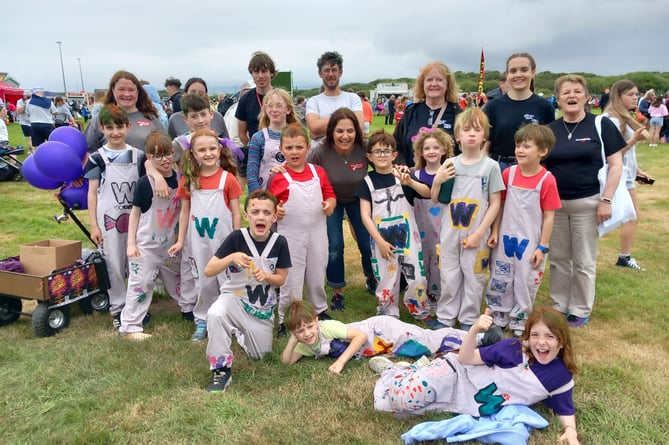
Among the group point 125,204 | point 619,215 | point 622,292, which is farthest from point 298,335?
point 622,292

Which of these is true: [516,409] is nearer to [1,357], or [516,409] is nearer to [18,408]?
[18,408]

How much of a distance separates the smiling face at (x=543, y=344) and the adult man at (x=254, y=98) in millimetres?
3232

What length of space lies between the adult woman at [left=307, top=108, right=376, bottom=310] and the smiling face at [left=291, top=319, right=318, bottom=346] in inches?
Result: 44.8

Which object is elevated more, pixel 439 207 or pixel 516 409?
pixel 439 207

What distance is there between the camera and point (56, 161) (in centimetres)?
414

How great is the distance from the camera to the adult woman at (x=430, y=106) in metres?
4.30

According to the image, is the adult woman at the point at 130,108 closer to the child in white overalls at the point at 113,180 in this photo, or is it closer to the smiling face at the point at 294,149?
the child in white overalls at the point at 113,180

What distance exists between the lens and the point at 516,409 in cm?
291

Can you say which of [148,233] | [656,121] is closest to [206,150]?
[148,233]

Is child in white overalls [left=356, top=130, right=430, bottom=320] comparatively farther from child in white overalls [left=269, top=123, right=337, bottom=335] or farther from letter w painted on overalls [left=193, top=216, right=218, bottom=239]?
letter w painted on overalls [left=193, top=216, right=218, bottom=239]

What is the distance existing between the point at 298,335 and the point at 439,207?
1.72m

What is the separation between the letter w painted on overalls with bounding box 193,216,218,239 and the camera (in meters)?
3.97

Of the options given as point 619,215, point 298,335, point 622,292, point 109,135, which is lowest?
point 622,292

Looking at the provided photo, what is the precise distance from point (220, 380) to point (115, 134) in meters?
2.27
